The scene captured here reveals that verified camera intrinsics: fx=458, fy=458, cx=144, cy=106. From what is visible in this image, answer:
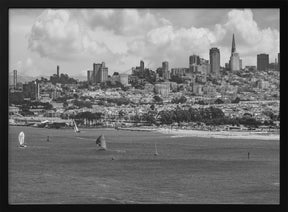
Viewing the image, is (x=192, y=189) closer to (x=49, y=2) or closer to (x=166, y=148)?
(x=166, y=148)

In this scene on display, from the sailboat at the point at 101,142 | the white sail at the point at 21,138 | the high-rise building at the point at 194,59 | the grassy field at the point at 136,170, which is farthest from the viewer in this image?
the sailboat at the point at 101,142

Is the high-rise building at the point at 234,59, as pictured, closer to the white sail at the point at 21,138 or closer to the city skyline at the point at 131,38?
the city skyline at the point at 131,38

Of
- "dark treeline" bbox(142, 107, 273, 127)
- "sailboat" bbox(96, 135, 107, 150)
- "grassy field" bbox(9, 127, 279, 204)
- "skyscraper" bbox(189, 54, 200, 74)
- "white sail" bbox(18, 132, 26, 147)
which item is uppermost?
"skyscraper" bbox(189, 54, 200, 74)

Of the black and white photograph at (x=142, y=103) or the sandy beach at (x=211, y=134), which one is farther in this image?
the sandy beach at (x=211, y=134)

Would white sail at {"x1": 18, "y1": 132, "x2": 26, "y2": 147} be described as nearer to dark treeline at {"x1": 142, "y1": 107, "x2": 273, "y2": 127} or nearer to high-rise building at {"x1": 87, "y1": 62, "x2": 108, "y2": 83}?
high-rise building at {"x1": 87, "y1": 62, "x2": 108, "y2": 83}

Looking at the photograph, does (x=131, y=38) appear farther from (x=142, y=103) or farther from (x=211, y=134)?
(x=211, y=134)

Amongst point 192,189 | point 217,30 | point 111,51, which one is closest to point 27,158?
point 111,51

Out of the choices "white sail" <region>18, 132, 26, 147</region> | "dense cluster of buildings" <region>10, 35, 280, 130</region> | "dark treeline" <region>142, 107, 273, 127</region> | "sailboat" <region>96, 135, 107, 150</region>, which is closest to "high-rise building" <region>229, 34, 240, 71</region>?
"dense cluster of buildings" <region>10, 35, 280, 130</region>

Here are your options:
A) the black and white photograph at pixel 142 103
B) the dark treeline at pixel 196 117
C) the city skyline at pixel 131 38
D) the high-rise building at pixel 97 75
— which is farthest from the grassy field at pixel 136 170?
the city skyline at pixel 131 38
